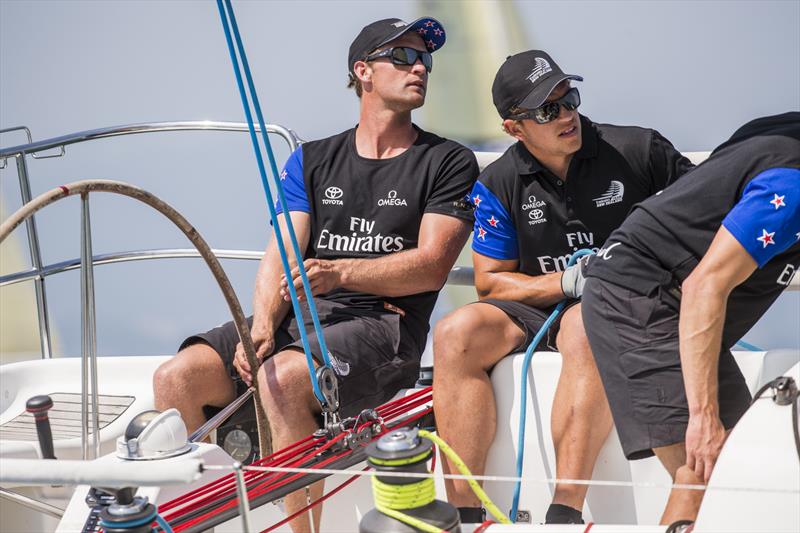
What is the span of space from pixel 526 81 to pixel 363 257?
25.9 inches

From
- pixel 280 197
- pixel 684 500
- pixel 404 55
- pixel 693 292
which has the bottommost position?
pixel 684 500

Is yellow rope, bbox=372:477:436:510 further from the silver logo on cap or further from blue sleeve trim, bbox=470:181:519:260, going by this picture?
the silver logo on cap

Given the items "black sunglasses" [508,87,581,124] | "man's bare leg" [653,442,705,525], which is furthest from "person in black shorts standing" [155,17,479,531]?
"man's bare leg" [653,442,705,525]

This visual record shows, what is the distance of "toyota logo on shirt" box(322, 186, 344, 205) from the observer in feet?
9.35

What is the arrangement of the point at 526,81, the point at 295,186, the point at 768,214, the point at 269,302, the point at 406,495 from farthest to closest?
the point at 295,186
the point at 269,302
the point at 526,81
the point at 768,214
the point at 406,495

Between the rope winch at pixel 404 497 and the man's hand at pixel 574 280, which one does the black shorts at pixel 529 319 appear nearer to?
the man's hand at pixel 574 280

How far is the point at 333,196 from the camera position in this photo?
9.38 ft

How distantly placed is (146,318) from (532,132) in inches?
379

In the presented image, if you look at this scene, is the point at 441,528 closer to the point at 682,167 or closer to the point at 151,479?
the point at 151,479

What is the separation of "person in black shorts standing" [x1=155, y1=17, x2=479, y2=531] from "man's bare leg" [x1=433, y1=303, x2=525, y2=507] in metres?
0.32

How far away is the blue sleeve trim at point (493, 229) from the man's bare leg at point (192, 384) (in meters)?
0.76

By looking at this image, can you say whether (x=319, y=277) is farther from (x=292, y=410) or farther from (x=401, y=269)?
(x=292, y=410)

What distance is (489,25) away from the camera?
409 inches

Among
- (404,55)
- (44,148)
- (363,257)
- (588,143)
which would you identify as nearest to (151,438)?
(363,257)
